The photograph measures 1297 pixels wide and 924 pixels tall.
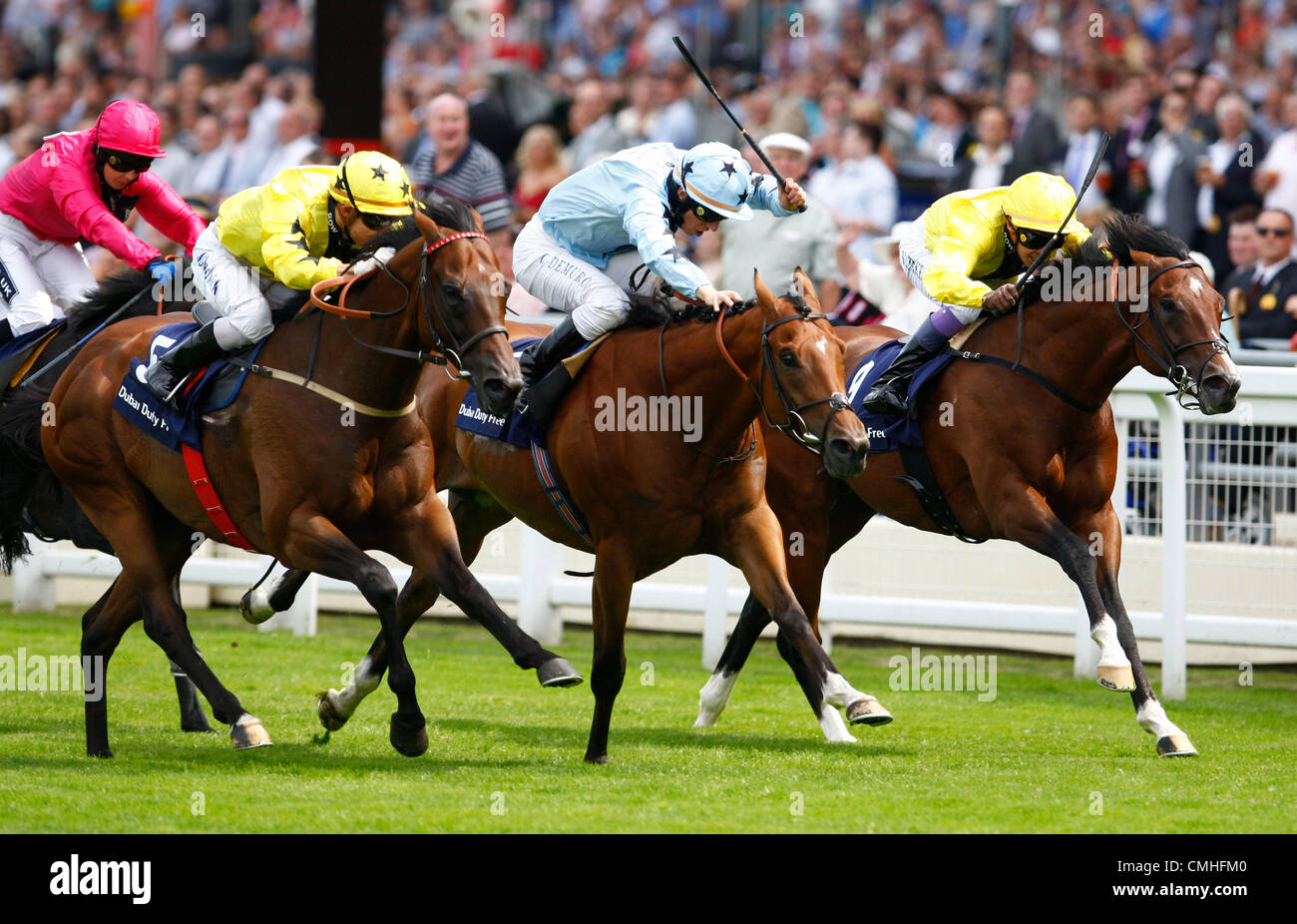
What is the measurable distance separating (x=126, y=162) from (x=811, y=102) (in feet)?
26.1

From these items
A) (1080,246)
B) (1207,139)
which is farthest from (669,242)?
(1207,139)

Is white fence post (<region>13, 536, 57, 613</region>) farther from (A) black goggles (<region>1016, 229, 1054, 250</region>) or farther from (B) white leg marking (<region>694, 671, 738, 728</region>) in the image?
(A) black goggles (<region>1016, 229, 1054, 250</region>)

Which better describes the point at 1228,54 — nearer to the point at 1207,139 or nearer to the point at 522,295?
the point at 1207,139

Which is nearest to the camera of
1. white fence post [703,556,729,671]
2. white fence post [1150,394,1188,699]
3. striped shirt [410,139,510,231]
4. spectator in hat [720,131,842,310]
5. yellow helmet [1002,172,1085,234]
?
yellow helmet [1002,172,1085,234]

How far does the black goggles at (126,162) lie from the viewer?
7.52 metres

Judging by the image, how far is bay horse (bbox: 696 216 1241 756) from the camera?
6586 millimetres

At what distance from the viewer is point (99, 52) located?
806 inches

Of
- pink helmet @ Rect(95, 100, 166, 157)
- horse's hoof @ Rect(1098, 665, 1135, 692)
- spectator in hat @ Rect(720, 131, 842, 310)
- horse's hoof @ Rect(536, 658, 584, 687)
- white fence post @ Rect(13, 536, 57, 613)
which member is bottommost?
white fence post @ Rect(13, 536, 57, 613)

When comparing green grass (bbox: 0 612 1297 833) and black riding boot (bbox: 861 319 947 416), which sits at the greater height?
black riding boot (bbox: 861 319 947 416)

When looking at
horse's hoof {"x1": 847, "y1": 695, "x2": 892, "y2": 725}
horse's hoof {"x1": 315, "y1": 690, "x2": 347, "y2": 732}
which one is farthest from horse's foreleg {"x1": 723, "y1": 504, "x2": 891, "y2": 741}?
horse's hoof {"x1": 315, "y1": 690, "x2": 347, "y2": 732}

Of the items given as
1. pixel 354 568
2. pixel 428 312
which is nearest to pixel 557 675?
pixel 354 568

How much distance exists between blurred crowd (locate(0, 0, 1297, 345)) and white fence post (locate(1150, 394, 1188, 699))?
2.20m
